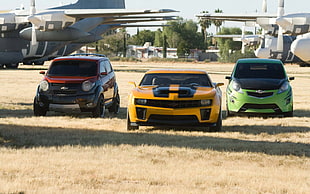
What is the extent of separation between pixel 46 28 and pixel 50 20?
0.71 meters

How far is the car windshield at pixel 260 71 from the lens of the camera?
1634 cm

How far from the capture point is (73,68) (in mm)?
15719

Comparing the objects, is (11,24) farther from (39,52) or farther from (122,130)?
(122,130)

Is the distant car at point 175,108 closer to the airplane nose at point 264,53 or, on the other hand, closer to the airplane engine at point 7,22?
the airplane engine at point 7,22

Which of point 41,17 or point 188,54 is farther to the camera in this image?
point 188,54

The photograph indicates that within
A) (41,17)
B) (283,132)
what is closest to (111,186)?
(283,132)

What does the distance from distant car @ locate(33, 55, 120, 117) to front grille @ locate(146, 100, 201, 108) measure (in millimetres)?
3491

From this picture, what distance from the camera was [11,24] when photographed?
43625 mm

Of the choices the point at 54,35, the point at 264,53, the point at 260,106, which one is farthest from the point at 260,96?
the point at 264,53

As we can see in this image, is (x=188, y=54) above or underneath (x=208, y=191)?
underneath

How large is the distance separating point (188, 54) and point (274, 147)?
115 meters

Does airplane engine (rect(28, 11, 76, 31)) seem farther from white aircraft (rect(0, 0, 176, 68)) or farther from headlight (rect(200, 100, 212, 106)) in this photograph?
A: headlight (rect(200, 100, 212, 106))

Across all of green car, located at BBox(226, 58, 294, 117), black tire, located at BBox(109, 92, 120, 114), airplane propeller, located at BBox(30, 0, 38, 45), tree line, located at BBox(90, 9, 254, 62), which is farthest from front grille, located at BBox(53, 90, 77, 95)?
tree line, located at BBox(90, 9, 254, 62)

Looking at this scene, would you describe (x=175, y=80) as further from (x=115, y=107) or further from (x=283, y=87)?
(x=115, y=107)
